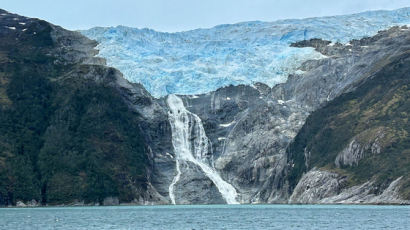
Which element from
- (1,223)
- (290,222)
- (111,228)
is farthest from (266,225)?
(1,223)

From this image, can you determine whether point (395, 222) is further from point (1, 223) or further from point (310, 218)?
point (1, 223)

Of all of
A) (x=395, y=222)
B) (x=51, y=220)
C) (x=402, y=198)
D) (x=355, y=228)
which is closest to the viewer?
(x=355, y=228)

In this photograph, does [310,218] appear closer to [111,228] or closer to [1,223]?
[111,228]

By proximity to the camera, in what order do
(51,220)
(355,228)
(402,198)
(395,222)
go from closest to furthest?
1. (355,228)
2. (395,222)
3. (51,220)
4. (402,198)

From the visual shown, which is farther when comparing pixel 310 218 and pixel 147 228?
pixel 310 218

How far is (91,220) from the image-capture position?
145500mm

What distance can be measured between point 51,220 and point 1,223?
11767 mm

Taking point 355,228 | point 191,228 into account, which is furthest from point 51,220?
point 355,228

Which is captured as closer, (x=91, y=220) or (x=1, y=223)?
(x=1, y=223)

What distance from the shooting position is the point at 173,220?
148 metres

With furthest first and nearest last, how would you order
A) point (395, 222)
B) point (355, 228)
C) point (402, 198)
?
point (402, 198), point (395, 222), point (355, 228)

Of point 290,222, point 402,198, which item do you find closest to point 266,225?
point 290,222

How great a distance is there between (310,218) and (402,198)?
59.8 m

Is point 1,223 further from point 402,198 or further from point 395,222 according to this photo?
point 402,198
